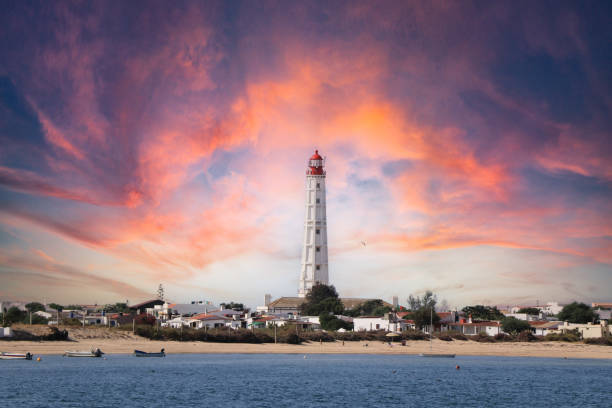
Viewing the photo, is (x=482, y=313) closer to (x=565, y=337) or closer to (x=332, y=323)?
(x=565, y=337)

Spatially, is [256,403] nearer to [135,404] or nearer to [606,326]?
[135,404]

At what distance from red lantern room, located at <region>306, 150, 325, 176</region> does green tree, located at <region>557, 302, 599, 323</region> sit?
57084 millimetres

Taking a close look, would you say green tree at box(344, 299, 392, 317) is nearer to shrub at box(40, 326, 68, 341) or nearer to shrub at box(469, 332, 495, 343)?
shrub at box(469, 332, 495, 343)

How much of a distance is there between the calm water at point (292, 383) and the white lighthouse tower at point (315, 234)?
67.7 m

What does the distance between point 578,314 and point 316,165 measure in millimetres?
61588

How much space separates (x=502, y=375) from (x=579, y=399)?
16.7 meters

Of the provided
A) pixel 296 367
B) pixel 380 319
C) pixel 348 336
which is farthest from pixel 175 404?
pixel 380 319

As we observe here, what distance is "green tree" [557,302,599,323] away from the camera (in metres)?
130

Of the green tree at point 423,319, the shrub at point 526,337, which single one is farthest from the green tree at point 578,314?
the green tree at point 423,319

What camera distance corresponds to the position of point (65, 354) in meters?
78.1

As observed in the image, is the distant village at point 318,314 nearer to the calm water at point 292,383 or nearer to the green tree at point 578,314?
the green tree at point 578,314

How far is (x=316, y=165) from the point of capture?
15612cm

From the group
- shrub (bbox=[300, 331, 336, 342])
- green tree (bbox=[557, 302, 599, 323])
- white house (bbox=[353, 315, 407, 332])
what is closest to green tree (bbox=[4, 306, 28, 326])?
shrub (bbox=[300, 331, 336, 342])

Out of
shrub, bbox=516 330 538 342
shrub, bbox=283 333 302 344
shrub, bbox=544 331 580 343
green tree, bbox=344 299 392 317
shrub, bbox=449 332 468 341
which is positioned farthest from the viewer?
green tree, bbox=344 299 392 317
